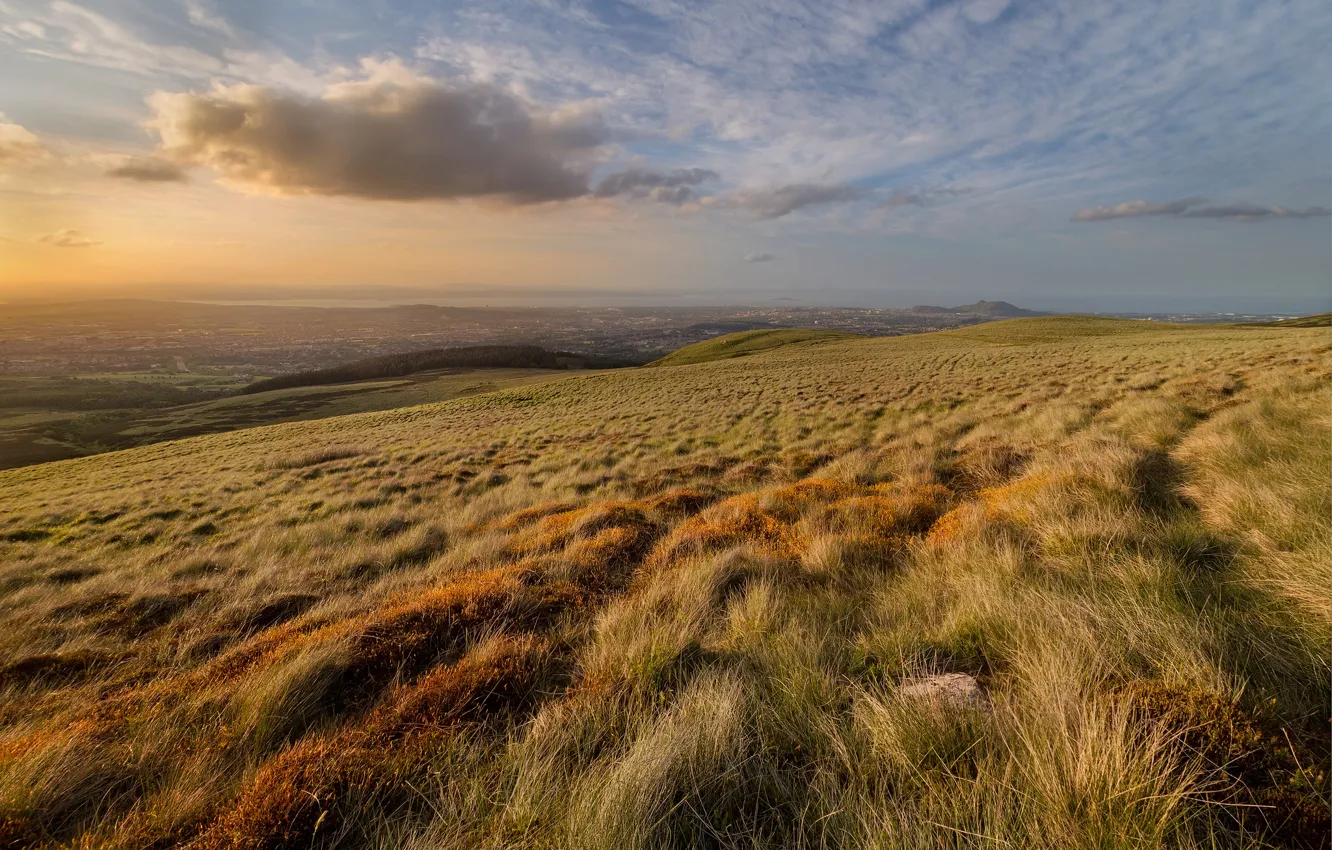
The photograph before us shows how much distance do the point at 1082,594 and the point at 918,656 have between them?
1.22 m

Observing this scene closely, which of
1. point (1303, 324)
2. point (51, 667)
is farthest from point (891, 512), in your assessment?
point (1303, 324)

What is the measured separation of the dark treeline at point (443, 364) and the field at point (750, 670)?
90.7 metres

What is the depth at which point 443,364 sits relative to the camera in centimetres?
9838

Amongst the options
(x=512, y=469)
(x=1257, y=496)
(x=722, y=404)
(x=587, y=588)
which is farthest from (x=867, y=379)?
(x=587, y=588)

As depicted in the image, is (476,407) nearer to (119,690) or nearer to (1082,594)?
(119,690)

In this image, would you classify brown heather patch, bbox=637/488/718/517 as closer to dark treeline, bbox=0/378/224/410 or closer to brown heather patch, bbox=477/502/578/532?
brown heather patch, bbox=477/502/578/532

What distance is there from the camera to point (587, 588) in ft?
14.7

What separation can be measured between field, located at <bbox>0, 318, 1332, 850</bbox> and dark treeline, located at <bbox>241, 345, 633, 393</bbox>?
90656mm

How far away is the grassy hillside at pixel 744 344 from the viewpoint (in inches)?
2958

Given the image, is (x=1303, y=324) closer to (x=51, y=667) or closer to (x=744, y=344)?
(x=744, y=344)

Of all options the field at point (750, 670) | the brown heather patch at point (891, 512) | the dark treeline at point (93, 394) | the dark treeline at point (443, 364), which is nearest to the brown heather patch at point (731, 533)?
the field at point (750, 670)

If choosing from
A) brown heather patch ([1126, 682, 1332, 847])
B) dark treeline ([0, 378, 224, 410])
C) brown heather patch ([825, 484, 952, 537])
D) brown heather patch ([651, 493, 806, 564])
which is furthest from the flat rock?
dark treeline ([0, 378, 224, 410])

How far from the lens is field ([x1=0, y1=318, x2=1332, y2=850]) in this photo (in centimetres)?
181

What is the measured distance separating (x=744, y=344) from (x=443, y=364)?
6073cm
